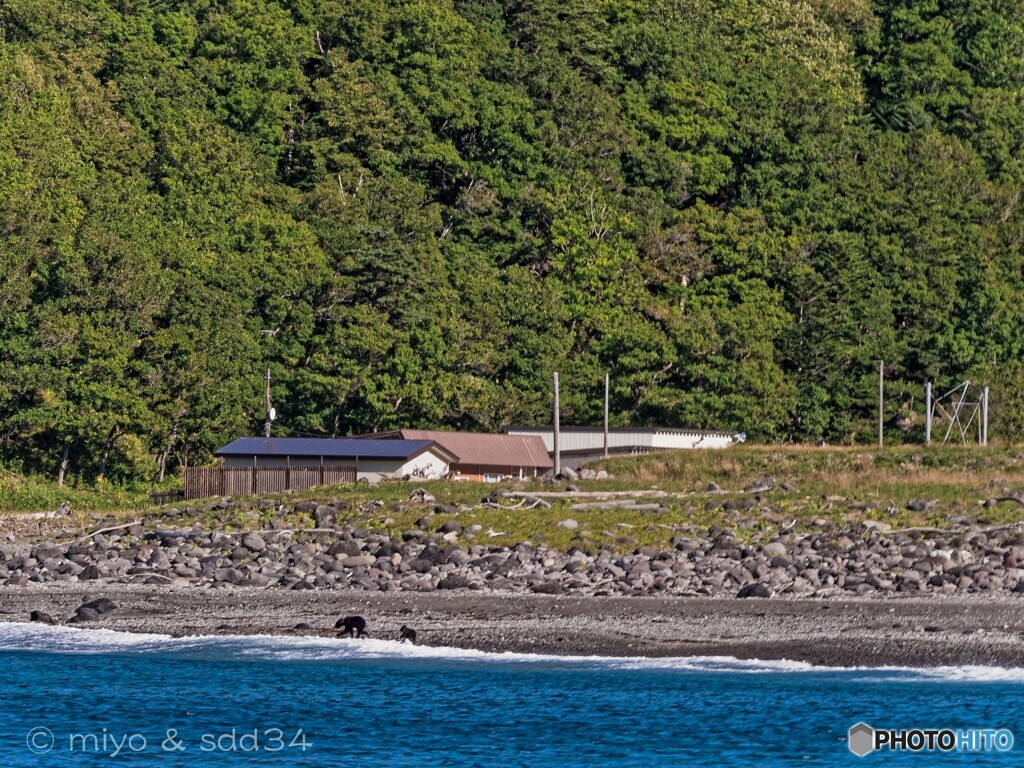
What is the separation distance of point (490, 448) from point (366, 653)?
34.8 m

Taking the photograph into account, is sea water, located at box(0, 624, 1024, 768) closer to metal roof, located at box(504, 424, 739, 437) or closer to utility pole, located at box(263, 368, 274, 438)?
utility pole, located at box(263, 368, 274, 438)

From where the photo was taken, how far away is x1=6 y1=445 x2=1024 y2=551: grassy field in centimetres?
4412

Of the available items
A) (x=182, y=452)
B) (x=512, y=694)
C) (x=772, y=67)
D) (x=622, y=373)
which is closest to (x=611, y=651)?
(x=512, y=694)

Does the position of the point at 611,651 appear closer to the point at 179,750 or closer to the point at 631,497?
the point at 179,750

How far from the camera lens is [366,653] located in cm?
3181

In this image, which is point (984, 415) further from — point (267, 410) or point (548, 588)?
point (548, 588)

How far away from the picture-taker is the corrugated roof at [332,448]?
59.1m

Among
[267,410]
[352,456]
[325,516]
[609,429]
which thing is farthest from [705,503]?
[267,410]

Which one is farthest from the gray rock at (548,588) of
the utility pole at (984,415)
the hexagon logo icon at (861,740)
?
the utility pole at (984,415)

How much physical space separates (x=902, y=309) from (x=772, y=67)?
28.3m

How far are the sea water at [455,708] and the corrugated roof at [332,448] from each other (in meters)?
26.5

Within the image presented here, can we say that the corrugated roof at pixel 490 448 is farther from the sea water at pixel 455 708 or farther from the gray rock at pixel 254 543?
the sea water at pixel 455 708

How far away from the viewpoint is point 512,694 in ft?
95.7

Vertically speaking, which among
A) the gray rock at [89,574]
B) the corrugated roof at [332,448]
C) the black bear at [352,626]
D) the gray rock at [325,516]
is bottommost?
the black bear at [352,626]
